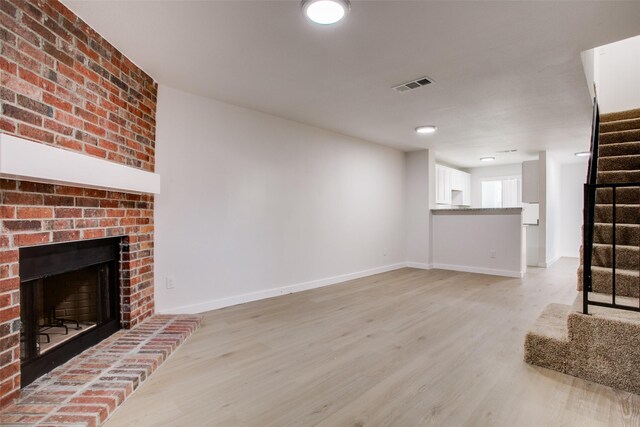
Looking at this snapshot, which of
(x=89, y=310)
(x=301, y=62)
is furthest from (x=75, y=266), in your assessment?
(x=301, y=62)

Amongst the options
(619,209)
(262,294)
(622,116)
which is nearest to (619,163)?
(619,209)

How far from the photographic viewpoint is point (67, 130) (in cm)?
194

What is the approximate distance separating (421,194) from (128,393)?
5.49 metres

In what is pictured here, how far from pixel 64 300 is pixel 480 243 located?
579cm

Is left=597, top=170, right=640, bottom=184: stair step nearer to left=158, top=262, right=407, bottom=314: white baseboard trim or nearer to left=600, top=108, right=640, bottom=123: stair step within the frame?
left=600, top=108, right=640, bottom=123: stair step

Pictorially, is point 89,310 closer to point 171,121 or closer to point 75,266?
point 75,266

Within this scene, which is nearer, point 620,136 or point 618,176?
point 618,176

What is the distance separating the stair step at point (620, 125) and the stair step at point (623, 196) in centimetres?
118

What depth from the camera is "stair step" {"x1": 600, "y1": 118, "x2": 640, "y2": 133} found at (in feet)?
11.5

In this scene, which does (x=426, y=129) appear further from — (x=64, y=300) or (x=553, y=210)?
(x=64, y=300)

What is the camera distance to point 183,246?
318cm

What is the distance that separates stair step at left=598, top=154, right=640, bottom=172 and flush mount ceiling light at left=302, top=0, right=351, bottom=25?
3.06m

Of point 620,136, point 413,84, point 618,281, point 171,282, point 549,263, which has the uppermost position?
point 413,84

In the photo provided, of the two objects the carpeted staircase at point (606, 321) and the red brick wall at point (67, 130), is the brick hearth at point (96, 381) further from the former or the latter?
the carpeted staircase at point (606, 321)
